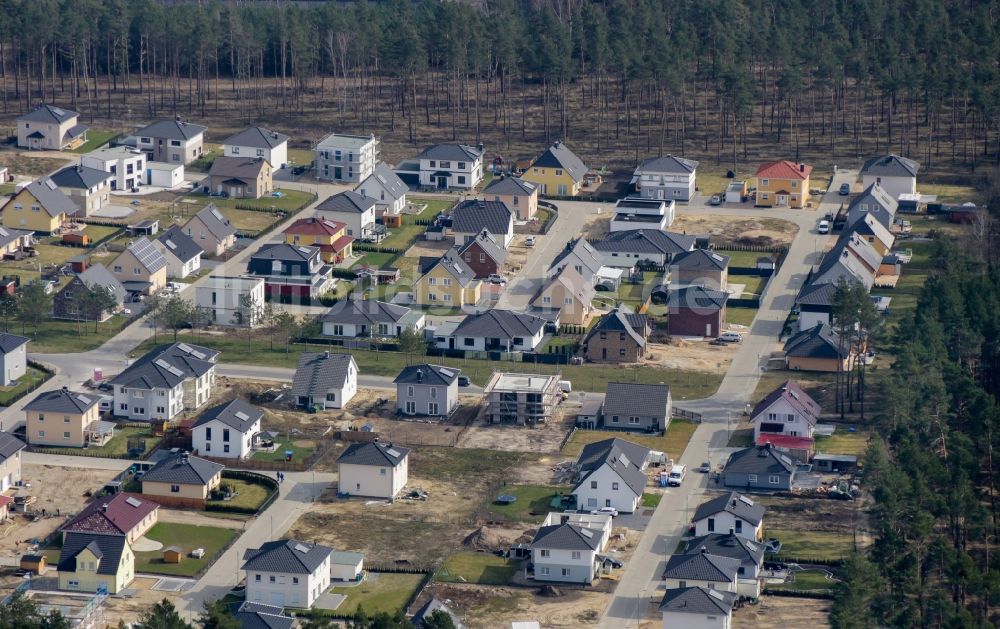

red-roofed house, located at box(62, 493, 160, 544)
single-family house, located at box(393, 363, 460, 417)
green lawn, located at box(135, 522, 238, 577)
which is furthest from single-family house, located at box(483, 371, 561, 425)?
red-roofed house, located at box(62, 493, 160, 544)

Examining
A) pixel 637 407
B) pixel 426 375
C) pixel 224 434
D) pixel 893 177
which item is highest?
pixel 893 177

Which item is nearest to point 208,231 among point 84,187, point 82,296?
point 84,187

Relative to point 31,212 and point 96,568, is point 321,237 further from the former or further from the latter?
point 96,568

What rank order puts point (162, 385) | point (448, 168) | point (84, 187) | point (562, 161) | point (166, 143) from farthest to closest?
point (166, 143)
point (448, 168)
point (562, 161)
point (84, 187)
point (162, 385)

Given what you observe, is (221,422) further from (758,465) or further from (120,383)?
(758,465)

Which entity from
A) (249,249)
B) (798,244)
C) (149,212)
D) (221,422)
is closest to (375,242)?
(249,249)

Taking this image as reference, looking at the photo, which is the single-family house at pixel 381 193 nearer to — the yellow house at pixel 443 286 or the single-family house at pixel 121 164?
the single-family house at pixel 121 164

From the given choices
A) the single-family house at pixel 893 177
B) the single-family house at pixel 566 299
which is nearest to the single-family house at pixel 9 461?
the single-family house at pixel 566 299

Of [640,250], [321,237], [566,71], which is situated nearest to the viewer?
[640,250]

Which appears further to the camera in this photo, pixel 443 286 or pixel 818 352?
pixel 443 286
